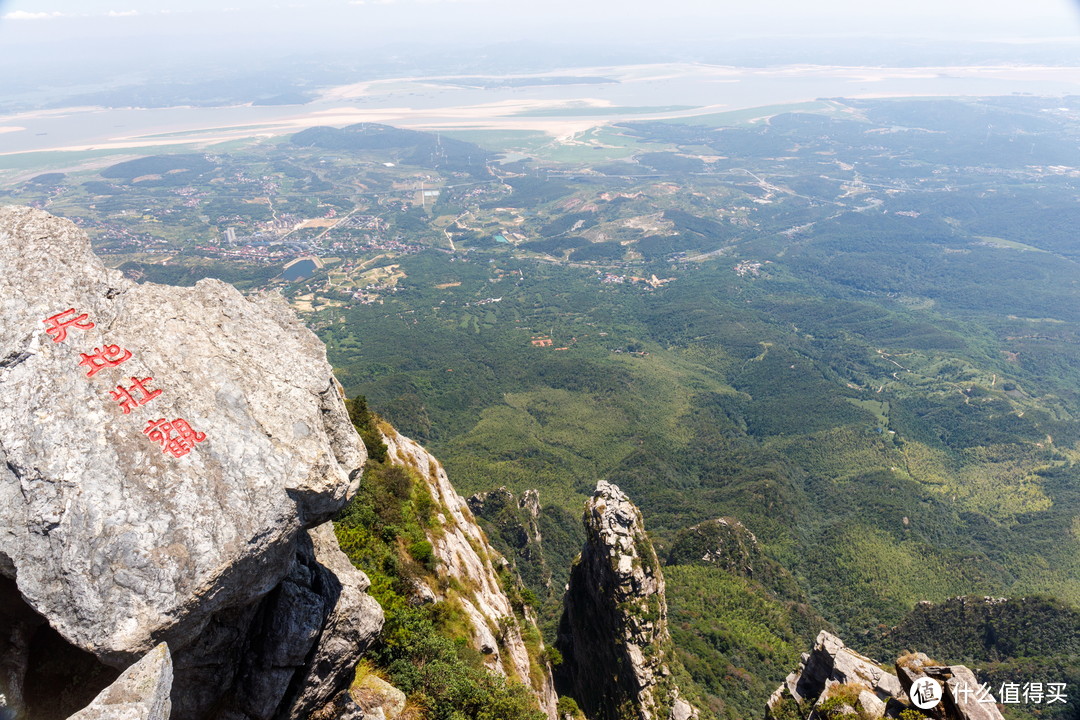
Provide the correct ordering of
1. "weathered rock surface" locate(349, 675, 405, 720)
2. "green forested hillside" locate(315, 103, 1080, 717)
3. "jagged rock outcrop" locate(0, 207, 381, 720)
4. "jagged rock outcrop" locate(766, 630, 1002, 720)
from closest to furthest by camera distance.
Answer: "jagged rock outcrop" locate(0, 207, 381, 720)
"weathered rock surface" locate(349, 675, 405, 720)
"jagged rock outcrop" locate(766, 630, 1002, 720)
"green forested hillside" locate(315, 103, 1080, 717)

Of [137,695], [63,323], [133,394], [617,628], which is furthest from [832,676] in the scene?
[63,323]

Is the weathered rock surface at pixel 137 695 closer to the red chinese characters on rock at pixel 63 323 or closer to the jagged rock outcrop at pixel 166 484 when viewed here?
the jagged rock outcrop at pixel 166 484

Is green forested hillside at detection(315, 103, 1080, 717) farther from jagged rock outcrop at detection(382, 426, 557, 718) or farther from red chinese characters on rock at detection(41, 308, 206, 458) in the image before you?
red chinese characters on rock at detection(41, 308, 206, 458)

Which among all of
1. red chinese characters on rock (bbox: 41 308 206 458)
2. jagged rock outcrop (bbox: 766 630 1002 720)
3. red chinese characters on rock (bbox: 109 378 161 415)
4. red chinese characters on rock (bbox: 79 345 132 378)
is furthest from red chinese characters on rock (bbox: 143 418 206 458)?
jagged rock outcrop (bbox: 766 630 1002 720)

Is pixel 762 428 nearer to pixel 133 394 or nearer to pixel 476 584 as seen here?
pixel 476 584

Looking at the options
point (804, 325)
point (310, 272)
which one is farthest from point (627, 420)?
point (310, 272)

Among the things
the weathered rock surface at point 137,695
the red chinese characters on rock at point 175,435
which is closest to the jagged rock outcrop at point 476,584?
the weathered rock surface at point 137,695

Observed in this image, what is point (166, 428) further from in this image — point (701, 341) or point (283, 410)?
point (701, 341)
